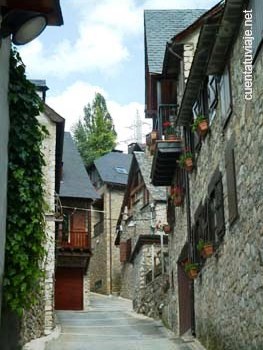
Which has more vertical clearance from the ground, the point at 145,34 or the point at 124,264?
the point at 145,34

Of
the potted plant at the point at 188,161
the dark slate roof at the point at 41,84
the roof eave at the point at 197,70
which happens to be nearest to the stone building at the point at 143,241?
the dark slate roof at the point at 41,84

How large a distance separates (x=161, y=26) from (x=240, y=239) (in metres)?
12.5

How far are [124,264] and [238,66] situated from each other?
28175mm

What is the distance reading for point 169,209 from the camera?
20719 mm

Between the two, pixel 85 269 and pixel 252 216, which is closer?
pixel 252 216

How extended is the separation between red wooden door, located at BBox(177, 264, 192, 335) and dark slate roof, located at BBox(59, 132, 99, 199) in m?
13.2

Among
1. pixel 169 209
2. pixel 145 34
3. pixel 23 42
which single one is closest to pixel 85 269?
pixel 169 209

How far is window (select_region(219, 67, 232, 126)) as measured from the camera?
10102mm

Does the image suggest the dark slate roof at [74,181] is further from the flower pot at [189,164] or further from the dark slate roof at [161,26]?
the flower pot at [189,164]

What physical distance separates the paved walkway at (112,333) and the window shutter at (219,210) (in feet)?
12.0

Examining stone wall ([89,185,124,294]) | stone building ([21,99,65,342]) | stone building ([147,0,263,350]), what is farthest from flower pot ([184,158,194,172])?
stone wall ([89,185,124,294])

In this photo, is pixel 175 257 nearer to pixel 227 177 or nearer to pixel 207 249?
pixel 207 249

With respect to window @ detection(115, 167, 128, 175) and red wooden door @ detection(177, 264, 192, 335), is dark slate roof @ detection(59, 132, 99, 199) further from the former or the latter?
red wooden door @ detection(177, 264, 192, 335)

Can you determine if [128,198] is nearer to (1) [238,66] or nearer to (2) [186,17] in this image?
(2) [186,17]
